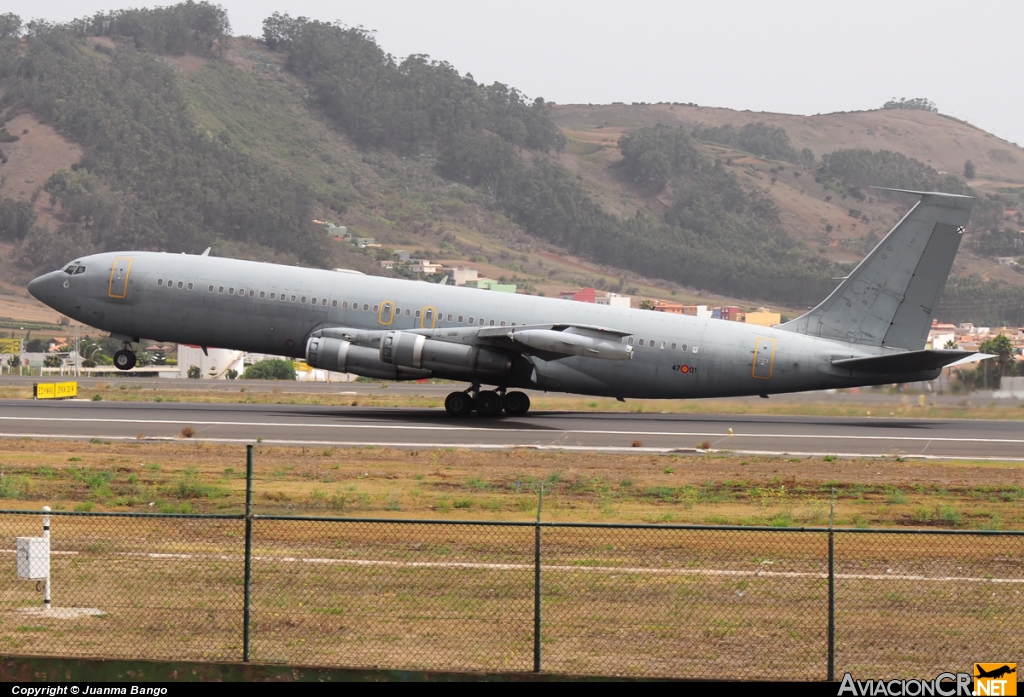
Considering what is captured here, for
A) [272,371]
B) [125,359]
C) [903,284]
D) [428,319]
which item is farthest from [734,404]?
[272,371]

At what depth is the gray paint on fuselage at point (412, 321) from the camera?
38.8m

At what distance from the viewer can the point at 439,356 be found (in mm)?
37500

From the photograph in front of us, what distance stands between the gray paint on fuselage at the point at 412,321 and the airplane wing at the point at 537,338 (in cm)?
67

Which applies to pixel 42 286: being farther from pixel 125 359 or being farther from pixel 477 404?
pixel 477 404

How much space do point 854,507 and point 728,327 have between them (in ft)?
55.8

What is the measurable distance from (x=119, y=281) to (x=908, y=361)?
2564 cm

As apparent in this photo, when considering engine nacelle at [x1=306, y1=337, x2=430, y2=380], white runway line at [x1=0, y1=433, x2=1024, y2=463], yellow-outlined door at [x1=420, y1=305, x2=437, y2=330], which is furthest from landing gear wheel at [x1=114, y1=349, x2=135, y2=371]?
yellow-outlined door at [x1=420, y1=305, x2=437, y2=330]

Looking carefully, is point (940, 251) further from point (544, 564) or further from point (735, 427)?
point (544, 564)

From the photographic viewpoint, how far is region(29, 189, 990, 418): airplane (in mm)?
37875

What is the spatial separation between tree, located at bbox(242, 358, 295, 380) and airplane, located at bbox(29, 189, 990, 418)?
5600 centimetres

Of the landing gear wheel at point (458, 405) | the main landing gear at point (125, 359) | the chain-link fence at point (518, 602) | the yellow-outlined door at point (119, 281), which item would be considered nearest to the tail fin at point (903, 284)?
the landing gear wheel at point (458, 405)

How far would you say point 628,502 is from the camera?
76.9 feet

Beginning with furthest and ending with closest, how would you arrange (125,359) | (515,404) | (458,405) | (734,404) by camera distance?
(734,404)
(125,359)
(515,404)
(458,405)

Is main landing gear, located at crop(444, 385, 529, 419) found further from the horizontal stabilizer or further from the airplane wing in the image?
the horizontal stabilizer
